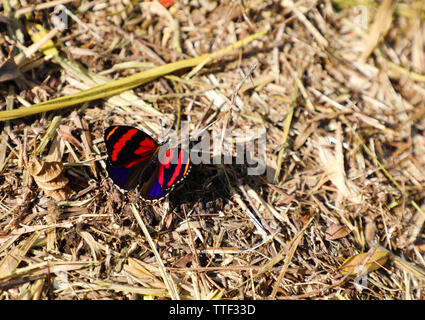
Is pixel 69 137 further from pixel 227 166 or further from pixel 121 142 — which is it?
pixel 227 166

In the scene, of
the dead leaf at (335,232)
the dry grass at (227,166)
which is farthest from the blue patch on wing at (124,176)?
the dead leaf at (335,232)

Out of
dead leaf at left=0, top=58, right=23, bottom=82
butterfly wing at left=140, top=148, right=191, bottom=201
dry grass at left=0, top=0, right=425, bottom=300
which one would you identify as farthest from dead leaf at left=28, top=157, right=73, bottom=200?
dead leaf at left=0, top=58, right=23, bottom=82

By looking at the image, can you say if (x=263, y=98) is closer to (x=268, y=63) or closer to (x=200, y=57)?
(x=268, y=63)

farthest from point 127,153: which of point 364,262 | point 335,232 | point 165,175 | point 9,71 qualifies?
point 364,262

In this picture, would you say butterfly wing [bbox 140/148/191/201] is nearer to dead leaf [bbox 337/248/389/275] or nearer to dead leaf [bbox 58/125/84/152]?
dead leaf [bbox 58/125/84/152]
